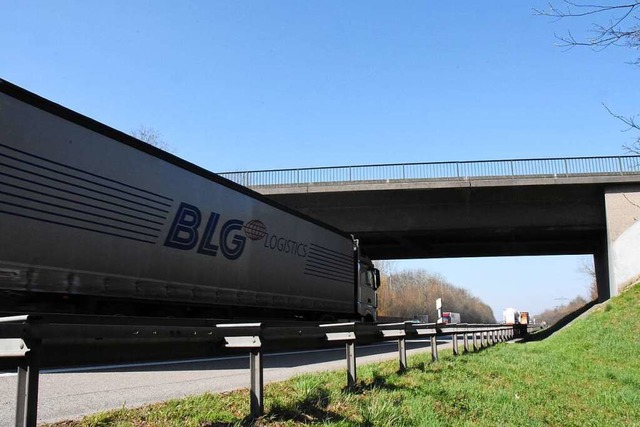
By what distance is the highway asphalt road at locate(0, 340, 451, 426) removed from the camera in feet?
18.3

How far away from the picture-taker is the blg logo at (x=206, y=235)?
11570mm

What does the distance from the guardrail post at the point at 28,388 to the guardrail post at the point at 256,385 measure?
1949 millimetres

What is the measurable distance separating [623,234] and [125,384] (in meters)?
26.2

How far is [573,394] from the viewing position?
8914mm

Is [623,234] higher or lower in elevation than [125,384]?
higher

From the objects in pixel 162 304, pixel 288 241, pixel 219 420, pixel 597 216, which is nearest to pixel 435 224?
pixel 597 216

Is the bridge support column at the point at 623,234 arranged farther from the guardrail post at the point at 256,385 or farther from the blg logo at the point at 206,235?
the guardrail post at the point at 256,385

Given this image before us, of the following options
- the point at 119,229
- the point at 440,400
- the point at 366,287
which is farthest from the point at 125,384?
the point at 366,287

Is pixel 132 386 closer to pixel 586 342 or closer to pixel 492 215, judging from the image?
pixel 586 342

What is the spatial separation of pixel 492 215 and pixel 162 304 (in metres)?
20.8

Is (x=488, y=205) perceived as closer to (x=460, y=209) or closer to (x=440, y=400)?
(x=460, y=209)

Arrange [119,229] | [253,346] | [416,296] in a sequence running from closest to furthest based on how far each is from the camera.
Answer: [253,346] < [119,229] < [416,296]

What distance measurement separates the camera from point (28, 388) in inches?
129

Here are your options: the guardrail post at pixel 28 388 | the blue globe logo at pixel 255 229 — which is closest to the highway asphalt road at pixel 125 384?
the guardrail post at pixel 28 388
